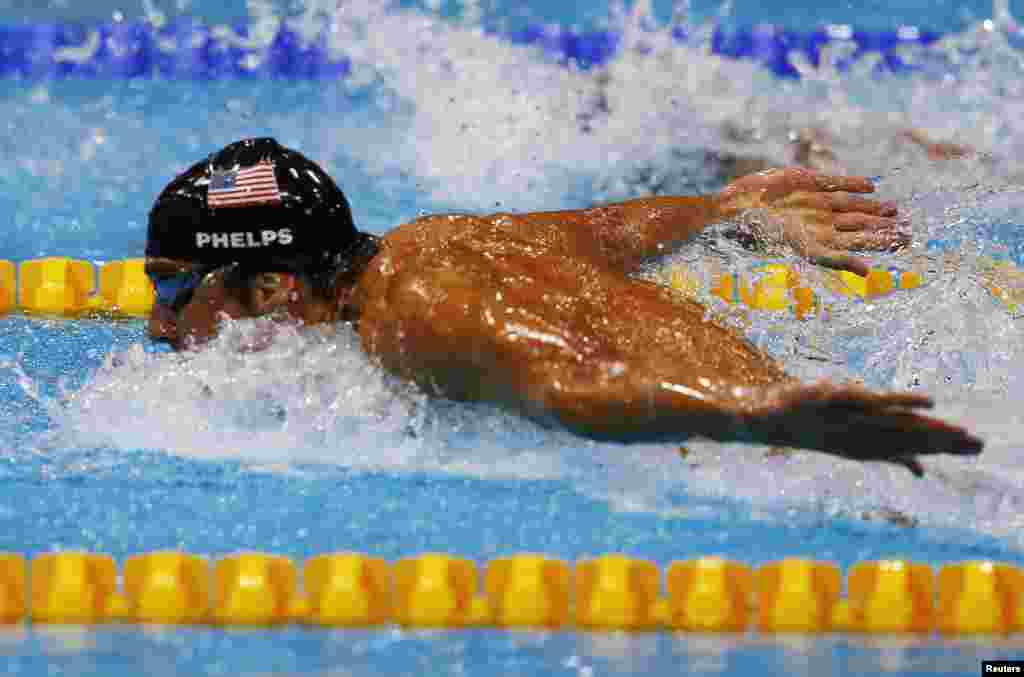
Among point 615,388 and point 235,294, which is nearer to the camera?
point 615,388

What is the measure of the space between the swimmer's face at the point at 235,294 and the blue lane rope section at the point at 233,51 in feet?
12.0

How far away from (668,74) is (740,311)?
8.78ft

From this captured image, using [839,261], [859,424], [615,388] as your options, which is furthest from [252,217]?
[839,261]

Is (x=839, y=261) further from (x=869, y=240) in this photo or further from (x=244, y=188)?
(x=244, y=188)

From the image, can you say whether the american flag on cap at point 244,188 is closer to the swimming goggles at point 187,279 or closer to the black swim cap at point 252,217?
the black swim cap at point 252,217

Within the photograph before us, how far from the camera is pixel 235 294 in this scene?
2.51 metres

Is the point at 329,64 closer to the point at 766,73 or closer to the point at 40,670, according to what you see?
the point at 766,73

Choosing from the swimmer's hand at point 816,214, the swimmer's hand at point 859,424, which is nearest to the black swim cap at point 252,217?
A: the swimmer's hand at point 859,424

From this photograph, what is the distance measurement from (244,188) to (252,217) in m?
0.05

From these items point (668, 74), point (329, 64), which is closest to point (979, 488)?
point (668, 74)

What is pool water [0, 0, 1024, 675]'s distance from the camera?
194 cm

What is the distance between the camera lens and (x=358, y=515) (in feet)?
7.73

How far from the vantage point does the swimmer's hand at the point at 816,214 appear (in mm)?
2982

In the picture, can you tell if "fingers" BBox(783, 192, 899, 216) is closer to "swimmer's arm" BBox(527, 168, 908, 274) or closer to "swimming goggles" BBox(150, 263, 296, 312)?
"swimmer's arm" BBox(527, 168, 908, 274)
